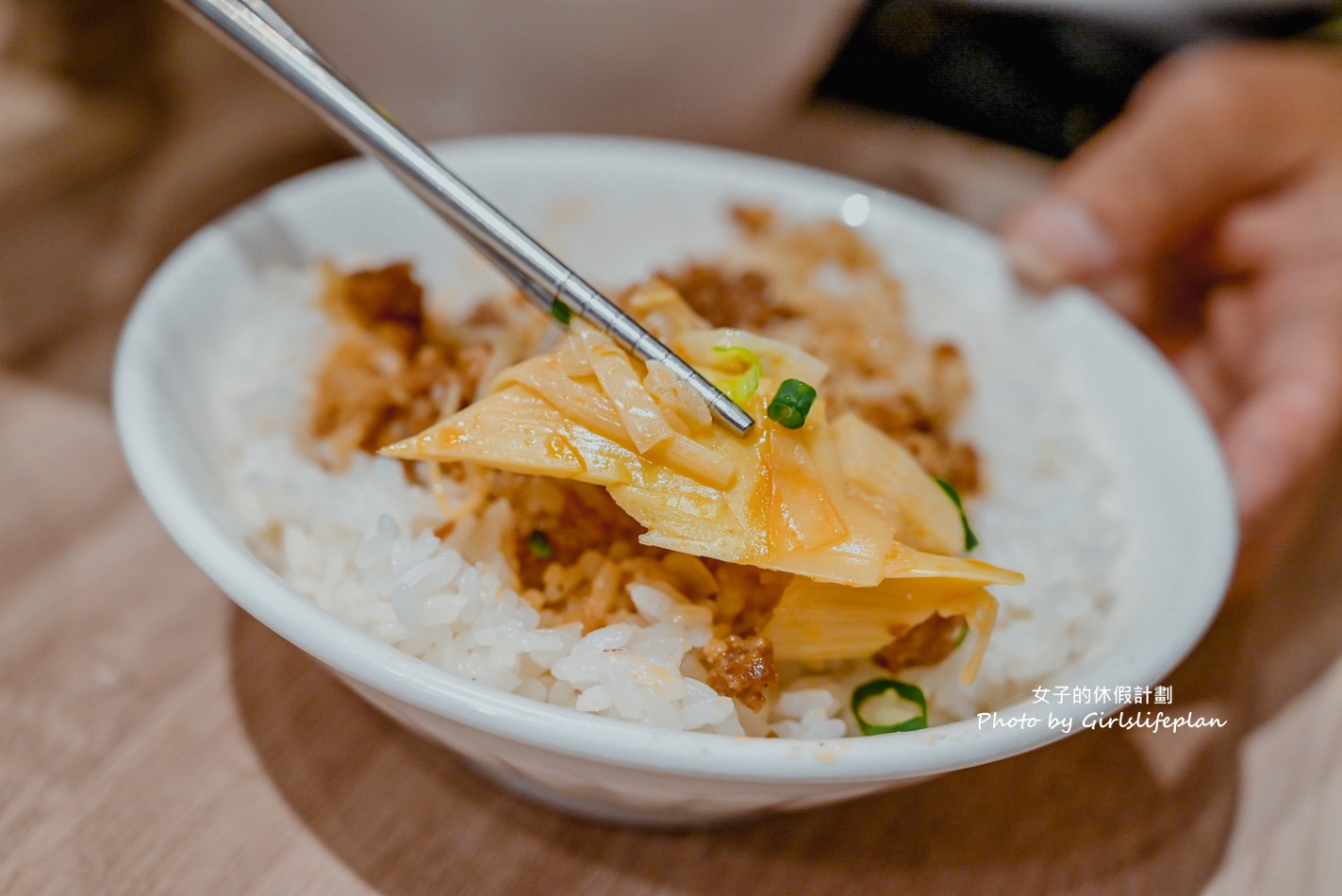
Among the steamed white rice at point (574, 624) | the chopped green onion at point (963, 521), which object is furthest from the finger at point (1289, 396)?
the chopped green onion at point (963, 521)

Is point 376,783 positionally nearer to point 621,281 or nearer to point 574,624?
point 574,624

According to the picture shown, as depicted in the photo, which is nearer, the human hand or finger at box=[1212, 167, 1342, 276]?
the human hand

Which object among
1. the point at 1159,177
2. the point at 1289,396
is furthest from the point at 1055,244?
the point at 1289,396

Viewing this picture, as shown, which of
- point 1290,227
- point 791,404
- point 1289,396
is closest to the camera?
point 791,404

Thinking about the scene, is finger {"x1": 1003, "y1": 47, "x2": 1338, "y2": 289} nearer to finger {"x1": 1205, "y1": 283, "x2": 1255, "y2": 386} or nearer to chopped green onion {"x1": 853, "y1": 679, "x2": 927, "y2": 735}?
finger {"x1": 1205, "y1": 283, "x2": 1255, "y2": 386}

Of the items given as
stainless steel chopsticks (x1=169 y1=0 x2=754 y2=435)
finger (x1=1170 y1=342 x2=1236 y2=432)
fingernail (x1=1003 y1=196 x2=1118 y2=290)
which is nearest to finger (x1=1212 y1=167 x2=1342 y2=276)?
finger (x1=1170 y1=342 x2=1236 y2=432)

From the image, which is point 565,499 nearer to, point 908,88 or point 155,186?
point 155,186

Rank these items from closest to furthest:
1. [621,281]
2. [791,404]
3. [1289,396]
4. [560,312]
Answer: [791,404] → [560,312] → [1289,396] → [621,281]

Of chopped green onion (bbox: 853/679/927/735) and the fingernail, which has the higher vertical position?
the fingernail
